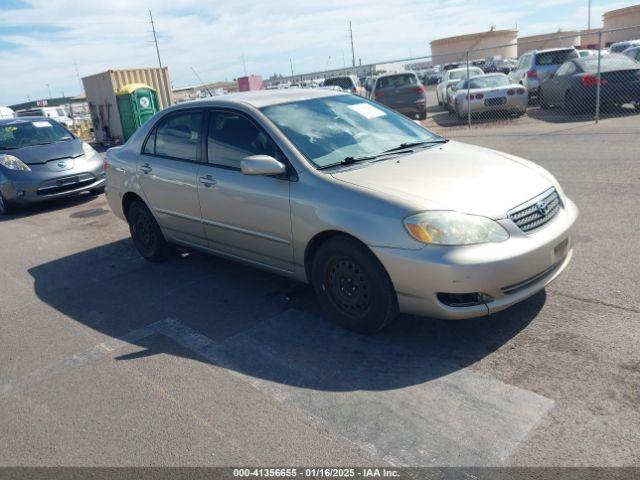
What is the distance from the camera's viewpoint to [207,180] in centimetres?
486

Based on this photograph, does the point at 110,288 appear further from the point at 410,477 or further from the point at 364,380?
the point at 410,477

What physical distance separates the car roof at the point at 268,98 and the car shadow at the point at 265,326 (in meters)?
1.61

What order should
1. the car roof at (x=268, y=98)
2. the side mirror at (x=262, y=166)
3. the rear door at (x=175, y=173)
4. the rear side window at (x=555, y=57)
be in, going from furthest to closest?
the rear side window at (x=555, y=57), the rear door at (x=175, y=173), the car roof at (x=268, y=98), the side mirror at (x=262, y=166)

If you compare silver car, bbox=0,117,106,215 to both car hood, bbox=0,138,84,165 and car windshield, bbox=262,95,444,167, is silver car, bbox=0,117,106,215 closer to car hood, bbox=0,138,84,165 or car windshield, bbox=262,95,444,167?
car hood, bbox=0,138,84,165

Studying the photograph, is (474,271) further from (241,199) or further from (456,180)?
(241,199)

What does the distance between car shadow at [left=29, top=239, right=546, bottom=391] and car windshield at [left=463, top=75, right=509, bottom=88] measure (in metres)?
12.7

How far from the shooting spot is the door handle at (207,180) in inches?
189

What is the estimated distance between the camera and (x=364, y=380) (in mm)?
3387

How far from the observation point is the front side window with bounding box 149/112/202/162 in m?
5.11

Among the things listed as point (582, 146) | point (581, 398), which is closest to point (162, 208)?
point (581, 398)

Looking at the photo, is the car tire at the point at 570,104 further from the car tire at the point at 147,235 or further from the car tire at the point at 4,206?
the car tire at the point at 4,206

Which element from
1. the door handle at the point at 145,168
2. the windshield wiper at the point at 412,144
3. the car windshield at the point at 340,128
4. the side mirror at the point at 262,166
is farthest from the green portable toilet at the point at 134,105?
the side mirror at the point at 262,166

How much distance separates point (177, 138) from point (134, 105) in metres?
13.7

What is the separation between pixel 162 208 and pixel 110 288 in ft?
3.05
